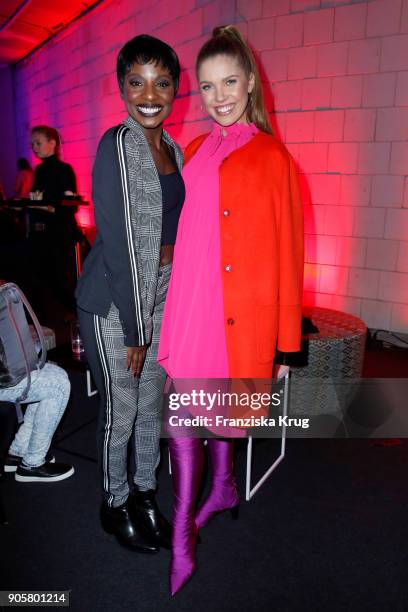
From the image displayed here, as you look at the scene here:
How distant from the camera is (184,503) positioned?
62.2 inches

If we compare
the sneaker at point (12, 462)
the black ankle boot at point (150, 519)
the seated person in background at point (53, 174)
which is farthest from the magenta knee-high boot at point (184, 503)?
the seated person in background at point (53, 174)

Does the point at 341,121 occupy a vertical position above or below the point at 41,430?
above

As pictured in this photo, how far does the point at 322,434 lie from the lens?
2.71 metres

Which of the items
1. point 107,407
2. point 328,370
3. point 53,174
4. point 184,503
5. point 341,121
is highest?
point 341,121

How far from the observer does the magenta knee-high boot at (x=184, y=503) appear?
5.17 feet

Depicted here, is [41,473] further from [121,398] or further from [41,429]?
[121,398]

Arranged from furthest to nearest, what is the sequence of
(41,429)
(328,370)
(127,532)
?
(328,370), (41,429), (127,532)

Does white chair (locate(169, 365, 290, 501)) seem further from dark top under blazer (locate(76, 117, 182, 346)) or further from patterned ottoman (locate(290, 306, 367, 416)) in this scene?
dark top under blazer (locate(76, 117, 182, 346))

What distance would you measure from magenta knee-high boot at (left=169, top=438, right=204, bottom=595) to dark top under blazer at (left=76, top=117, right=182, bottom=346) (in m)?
0.38

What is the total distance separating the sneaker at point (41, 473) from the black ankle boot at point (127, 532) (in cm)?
54

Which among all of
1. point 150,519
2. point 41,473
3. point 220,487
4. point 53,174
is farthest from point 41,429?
point 53,174

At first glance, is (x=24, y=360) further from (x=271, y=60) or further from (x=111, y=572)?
(x=271, y=60)

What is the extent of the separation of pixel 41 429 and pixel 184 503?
0.89m

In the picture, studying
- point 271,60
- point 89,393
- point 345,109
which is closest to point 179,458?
point 89,393
